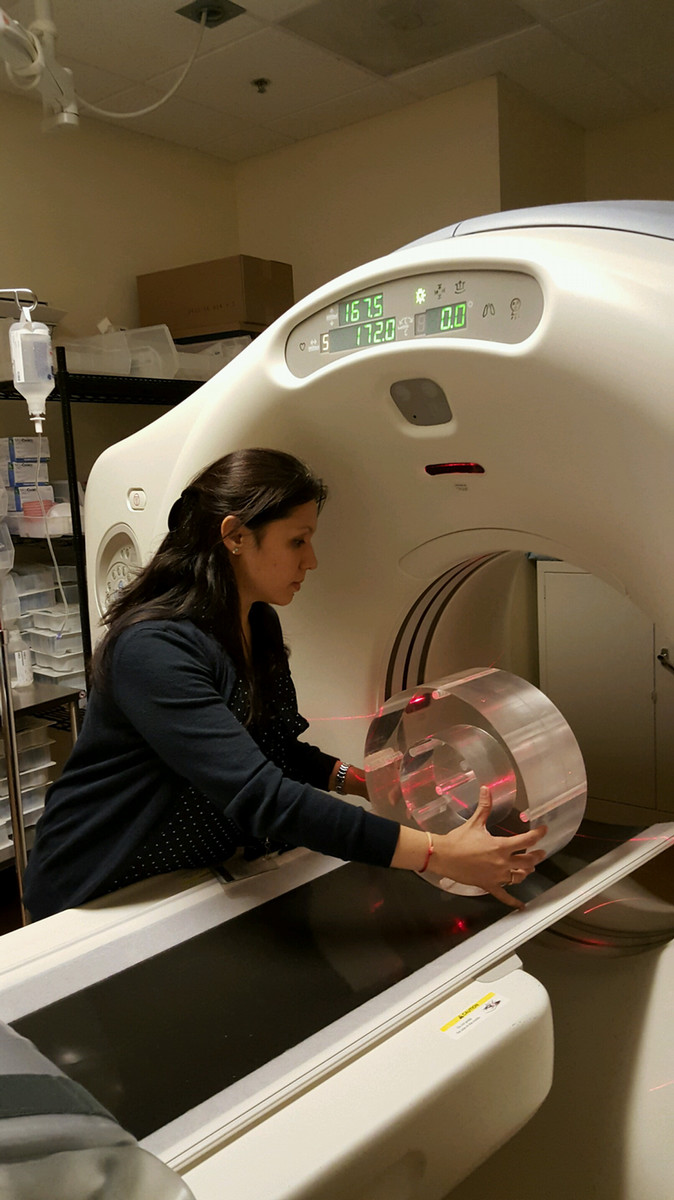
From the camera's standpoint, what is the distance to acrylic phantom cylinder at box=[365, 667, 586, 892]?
46.0 inches

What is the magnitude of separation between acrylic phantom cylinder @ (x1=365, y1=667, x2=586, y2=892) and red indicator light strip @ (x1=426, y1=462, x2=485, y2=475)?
0.93 feet

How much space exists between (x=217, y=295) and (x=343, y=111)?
0.78m

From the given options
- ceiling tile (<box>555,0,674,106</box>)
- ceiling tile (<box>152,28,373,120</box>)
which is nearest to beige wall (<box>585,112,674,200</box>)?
ceiling tile (<box>555,0,674,106</box>)

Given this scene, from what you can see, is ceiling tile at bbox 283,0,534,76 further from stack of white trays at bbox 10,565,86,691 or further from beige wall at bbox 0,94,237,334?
stack of white trays at bbox 10,565,86,691

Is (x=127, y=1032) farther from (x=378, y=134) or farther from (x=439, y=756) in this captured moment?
(x=378, y=134)

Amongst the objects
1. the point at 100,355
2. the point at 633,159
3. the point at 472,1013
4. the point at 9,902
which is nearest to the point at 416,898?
the point at 472,1013

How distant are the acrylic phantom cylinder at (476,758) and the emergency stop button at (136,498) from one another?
0.55m

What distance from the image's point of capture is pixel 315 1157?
0.73m

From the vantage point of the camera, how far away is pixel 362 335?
41.7 inches

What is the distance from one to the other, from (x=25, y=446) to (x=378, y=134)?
1.65 meters

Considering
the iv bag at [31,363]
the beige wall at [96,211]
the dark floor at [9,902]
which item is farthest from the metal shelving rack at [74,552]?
the iv bag at [31,363]

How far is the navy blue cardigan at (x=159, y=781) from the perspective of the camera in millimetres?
1083

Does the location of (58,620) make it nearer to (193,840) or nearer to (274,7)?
(193,840)

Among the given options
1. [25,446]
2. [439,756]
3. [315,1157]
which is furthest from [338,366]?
[25,446]
